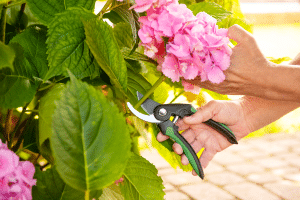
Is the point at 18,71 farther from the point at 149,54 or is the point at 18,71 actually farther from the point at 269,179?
the point at 269,179

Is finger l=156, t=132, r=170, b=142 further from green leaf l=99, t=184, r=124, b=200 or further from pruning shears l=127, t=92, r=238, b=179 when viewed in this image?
green leaf l=99, t=184, r=124, b=200

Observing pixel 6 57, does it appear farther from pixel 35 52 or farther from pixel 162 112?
pixel 162 112

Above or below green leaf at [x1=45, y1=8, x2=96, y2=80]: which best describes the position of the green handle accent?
below

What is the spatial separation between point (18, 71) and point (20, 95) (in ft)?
0.13

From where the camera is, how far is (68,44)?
54cm

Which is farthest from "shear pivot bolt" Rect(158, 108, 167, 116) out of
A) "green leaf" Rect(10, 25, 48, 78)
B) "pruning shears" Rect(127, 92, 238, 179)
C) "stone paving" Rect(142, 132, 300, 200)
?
"stone paving" Rect(142, 132, 300, 200)

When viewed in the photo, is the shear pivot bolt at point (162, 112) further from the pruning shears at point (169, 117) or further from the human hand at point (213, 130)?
the human hand at point (213, 130)

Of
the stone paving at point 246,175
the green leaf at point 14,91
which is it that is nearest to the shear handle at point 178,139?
the green leaf at point 14,91

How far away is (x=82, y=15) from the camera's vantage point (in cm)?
53

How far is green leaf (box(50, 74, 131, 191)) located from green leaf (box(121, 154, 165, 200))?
0.31 meters

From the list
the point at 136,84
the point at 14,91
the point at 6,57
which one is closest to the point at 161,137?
the point at 136,84

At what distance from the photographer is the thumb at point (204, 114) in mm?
862

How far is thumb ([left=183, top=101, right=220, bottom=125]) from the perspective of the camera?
862 millimetres

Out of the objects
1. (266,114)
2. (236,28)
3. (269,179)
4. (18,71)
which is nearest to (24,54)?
(18,71)
